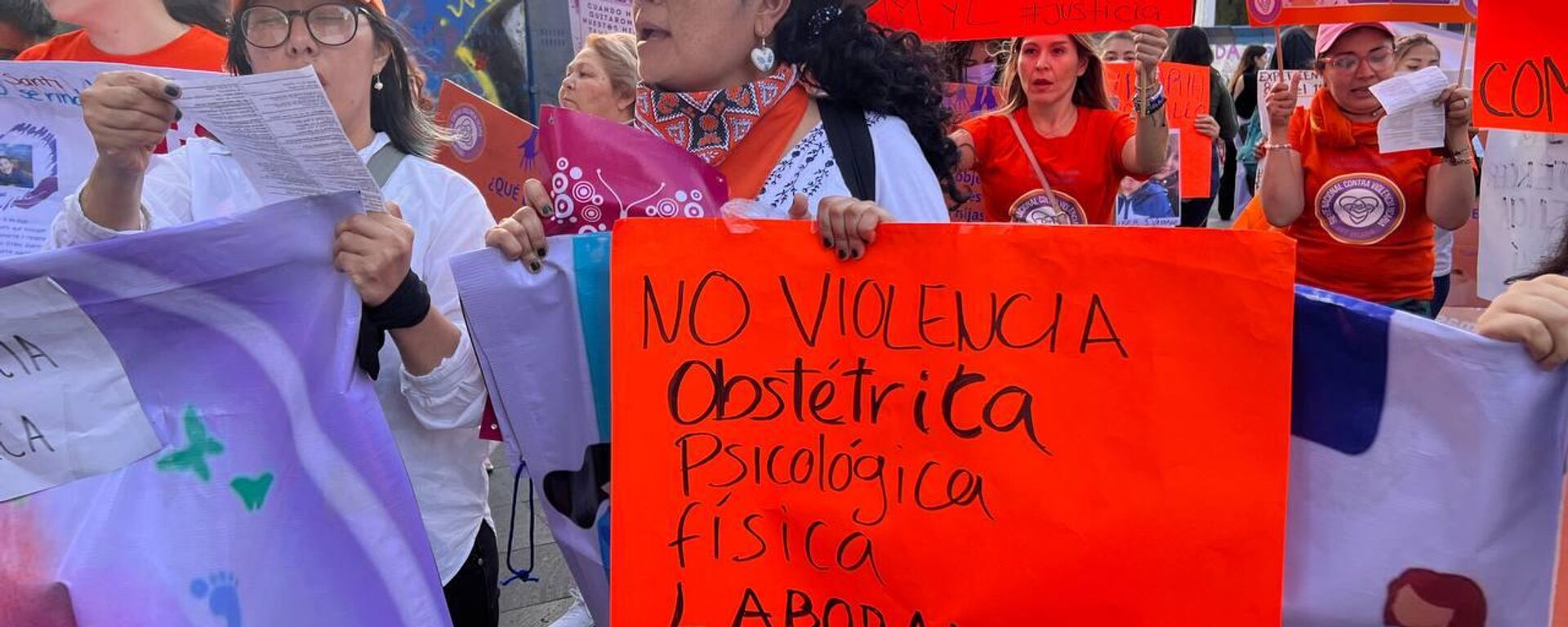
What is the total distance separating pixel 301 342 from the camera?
1.64 meters

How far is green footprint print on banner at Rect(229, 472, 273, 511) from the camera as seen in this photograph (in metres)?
1.58

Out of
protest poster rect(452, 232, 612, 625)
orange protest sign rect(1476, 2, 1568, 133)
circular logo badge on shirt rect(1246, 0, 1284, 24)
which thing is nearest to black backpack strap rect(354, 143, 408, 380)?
protest poster rect(452, 232, 612, 625)

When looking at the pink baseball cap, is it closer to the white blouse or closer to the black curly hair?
the black curly hair

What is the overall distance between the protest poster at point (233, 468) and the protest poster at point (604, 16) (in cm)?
454

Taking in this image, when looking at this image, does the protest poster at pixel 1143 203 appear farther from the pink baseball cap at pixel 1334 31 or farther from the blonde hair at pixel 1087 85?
the pink baseball cap at pixel 1334 31

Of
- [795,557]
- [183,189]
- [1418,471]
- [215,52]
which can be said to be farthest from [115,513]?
[215,52]

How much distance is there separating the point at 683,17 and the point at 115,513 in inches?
42.2

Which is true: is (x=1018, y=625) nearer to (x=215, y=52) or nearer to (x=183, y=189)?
(x=183, y=189)

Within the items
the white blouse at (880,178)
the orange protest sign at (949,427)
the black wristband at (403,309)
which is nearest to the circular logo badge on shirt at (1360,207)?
the white blouse at (880,178)

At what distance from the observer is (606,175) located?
69.1 inches

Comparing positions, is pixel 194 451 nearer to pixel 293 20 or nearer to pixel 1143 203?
pixel 293 20

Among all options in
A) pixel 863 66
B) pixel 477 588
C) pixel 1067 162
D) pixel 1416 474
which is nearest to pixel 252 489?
pixel 477 588

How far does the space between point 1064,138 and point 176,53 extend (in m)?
2.71

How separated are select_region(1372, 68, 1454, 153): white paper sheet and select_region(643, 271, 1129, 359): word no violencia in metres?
2.48
